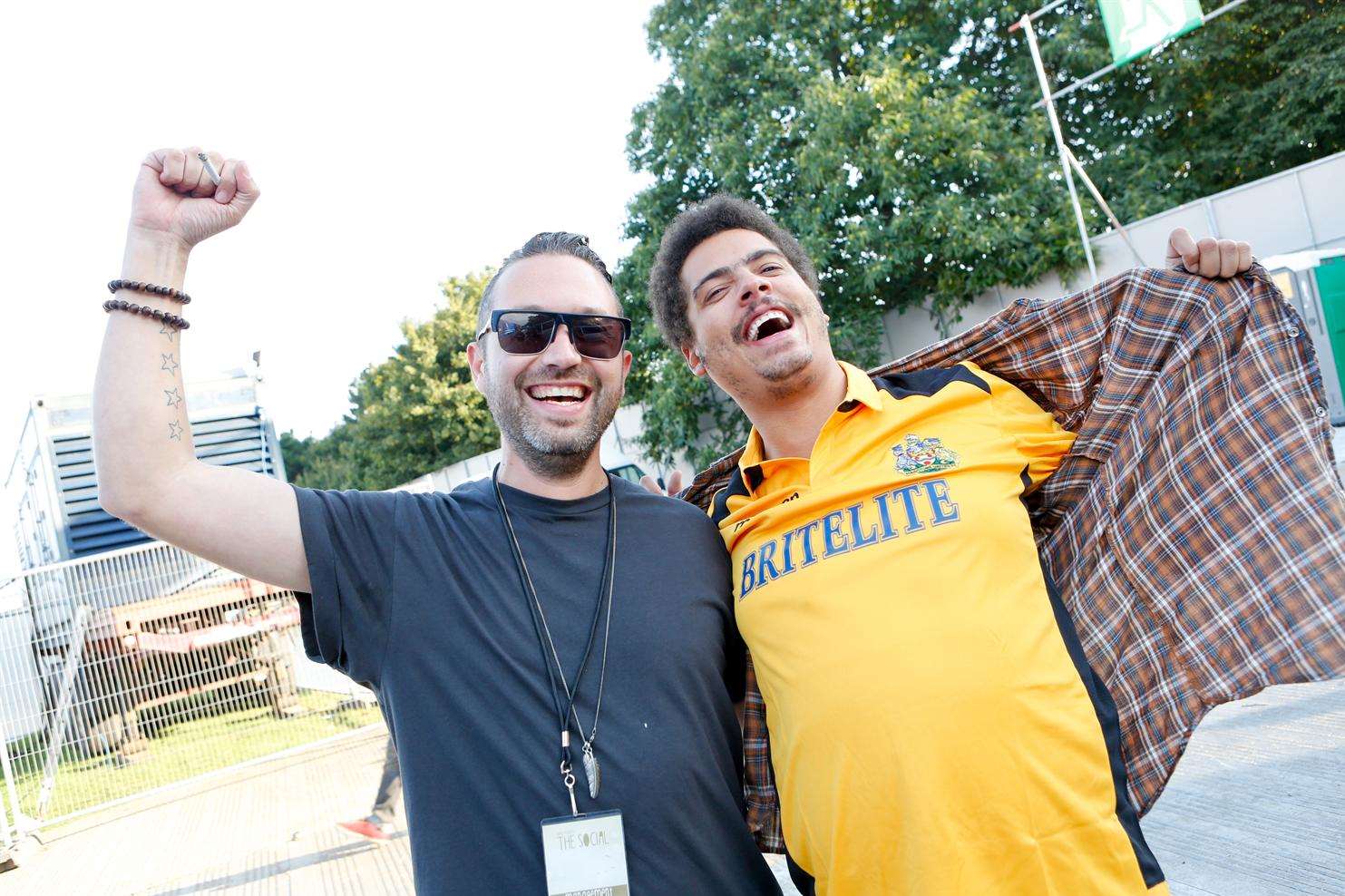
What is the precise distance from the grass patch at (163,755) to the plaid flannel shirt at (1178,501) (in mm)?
7611

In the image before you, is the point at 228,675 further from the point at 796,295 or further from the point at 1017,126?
the point at 1017,126

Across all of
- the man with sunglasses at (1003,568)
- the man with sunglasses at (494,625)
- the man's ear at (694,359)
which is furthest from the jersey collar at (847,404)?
the man with sunglasses at (494,625)

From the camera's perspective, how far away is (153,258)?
1783mm

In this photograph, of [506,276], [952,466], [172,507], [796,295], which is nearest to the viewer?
[172,507]

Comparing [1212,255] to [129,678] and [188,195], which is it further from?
[129,678]

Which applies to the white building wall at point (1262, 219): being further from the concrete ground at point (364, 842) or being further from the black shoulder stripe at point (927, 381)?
the black shoulder stripe at point (927, 381)

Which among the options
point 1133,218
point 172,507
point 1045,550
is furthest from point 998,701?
point 1133,218

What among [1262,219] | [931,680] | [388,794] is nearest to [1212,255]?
[931,680]

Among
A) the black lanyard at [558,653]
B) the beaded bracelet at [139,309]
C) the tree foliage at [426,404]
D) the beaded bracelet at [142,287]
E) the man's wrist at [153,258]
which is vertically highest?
the tree foliage at [426,404]

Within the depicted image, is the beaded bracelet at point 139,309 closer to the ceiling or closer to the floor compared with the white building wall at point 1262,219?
closer to the floor

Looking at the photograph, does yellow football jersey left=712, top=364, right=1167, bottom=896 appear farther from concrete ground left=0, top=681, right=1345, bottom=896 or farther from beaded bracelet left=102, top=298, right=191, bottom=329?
concrete ground left=0, top=681, right=1345, bottom=896

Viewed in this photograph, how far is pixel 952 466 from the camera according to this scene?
2199 mm

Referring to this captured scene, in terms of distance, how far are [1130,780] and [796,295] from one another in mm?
1559

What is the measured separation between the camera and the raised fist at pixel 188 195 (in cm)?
180
